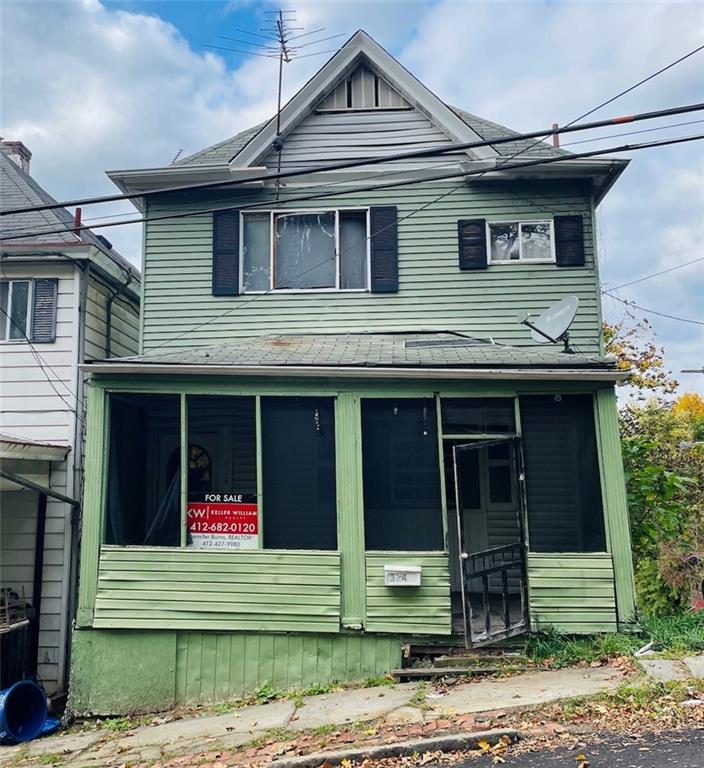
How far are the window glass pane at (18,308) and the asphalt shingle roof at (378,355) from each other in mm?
2704

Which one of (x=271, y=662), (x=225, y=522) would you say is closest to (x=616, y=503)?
(x=271, y=662)

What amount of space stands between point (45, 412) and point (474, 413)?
6182 millimetres

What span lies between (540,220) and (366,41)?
382 cm

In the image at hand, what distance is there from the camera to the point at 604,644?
6418mm

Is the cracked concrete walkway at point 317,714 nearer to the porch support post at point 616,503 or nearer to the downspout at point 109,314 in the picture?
the porch support post at point 616,503

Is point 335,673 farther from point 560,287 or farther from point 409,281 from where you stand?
point 560,287

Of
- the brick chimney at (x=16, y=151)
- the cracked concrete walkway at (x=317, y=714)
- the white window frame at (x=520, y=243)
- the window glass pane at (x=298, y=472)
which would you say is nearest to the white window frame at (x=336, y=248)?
the white window frame at (x=520, y=243)

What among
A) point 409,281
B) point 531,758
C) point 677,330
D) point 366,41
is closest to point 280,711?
point 531,758

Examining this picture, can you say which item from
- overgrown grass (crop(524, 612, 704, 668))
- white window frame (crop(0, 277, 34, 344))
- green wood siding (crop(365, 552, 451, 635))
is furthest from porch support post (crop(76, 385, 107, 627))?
overgrown grass (crop(524, 612, 704, 668))

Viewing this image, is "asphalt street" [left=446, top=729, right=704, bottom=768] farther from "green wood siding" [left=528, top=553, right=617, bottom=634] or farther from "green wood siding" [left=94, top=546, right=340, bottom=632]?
"green wood siding" [left=94, top=546, right=340, bottom=632]

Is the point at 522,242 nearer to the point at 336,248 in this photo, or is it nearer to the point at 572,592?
the point at 336,248

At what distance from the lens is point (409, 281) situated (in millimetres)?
9719

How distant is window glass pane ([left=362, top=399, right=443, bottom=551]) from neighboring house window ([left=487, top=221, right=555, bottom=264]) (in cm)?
367

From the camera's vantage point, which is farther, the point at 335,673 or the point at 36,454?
the point at 36,454
